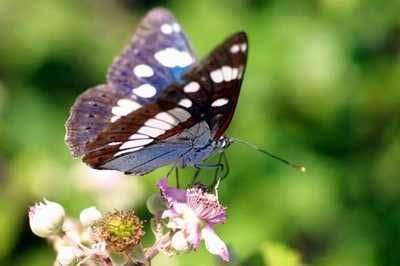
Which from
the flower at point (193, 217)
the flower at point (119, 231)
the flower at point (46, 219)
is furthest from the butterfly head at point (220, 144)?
the flower at point (46, 219)

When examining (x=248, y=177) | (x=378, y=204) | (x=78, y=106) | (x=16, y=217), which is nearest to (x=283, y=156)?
(x=248, y=177)

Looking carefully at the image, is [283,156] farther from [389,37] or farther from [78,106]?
[78,106]

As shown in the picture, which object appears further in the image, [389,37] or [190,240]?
[389,37]

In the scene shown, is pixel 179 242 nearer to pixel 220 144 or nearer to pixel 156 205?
pixel 156 205

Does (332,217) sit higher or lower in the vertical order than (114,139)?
lower

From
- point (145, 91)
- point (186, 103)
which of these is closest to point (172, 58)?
point (145, 91)

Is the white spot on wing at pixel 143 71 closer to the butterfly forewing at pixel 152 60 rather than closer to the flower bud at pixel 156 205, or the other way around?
the butterfly forewing at pixel 152 60

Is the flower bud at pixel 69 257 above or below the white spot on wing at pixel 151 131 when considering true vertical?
below
